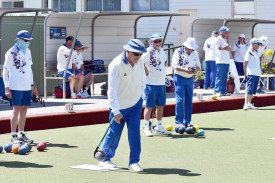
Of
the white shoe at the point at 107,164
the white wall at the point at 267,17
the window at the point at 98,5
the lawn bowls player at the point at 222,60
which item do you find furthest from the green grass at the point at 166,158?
the window at the point at 98,5

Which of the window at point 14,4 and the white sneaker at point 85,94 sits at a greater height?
the window at point 14,4

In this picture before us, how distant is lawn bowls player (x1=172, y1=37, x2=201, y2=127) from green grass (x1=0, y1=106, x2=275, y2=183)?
48 cm

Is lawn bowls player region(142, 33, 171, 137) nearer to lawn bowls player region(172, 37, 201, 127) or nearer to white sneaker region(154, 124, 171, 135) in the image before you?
white sneaker region(154, 124, 171, 135)

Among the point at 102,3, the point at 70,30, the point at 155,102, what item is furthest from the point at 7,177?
the point at 102,3

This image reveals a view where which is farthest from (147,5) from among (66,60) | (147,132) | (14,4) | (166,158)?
(166,158)

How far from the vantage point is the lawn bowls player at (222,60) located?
16797mm

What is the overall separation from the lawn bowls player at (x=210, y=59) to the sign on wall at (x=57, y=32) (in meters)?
4.06

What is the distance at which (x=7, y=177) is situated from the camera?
718 centimetres

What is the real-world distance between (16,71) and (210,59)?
976cm

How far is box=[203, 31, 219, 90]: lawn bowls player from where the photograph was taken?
18453 mm

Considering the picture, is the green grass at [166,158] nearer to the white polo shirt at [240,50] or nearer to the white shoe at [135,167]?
the white shoe at [135,167]

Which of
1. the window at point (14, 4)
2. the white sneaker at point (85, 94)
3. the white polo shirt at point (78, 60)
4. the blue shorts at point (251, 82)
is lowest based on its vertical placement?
the white sneaker at point (85, 94)

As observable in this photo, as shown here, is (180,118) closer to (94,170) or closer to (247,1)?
(94,170)

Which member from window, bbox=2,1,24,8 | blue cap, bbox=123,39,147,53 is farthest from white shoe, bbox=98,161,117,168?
window, bbox=2,1,24,8
